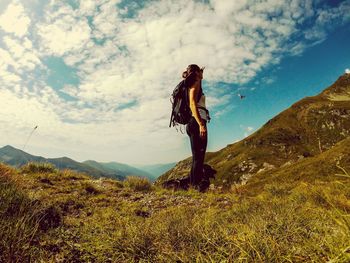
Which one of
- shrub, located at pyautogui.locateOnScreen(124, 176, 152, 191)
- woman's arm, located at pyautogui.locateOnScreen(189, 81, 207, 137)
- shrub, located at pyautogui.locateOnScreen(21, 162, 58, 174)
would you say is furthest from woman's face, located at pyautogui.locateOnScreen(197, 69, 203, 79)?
shrub, located at pyautogui.locateOnScreen(21, 162, 58, 174)

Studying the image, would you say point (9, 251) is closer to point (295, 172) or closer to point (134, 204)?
point (134, 204)

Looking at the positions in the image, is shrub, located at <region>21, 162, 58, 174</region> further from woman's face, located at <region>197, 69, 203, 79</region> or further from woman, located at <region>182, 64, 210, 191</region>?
woman's face, located at <region>197, 69, 203, 79</region>

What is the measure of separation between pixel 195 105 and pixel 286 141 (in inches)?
6549

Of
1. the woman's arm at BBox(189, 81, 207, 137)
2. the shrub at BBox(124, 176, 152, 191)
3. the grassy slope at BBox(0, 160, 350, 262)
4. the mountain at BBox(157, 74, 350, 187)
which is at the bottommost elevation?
the grassy slope at BBox(0, 160, 350, 262)

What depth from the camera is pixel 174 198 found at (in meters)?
8.55

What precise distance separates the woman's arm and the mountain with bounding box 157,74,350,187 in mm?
123719

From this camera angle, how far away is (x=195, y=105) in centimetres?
718

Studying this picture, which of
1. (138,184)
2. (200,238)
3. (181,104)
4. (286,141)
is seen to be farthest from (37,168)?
(286,141)

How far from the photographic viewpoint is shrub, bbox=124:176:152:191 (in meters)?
10.9

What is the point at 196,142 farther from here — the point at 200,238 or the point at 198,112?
the point at 200,238

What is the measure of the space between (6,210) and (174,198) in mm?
5045

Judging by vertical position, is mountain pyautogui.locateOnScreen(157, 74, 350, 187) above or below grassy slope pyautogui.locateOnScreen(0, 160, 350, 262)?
above

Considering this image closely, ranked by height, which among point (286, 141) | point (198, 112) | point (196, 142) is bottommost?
point (196, 142)

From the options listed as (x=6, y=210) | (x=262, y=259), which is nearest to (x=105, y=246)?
(x=262, y=259)
